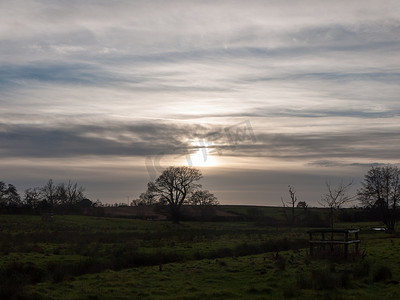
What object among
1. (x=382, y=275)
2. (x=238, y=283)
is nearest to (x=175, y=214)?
(x=238, y=283)

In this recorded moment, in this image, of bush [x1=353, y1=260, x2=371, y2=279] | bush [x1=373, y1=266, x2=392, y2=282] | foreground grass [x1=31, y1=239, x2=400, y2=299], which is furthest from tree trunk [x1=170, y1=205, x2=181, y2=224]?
bush [x1=373, y1=266, x2=392, y2=282]

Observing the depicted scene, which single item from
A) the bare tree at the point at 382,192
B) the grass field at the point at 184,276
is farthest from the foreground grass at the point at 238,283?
the bare tree at the point at 382,192

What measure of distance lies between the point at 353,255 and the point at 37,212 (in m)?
82.8

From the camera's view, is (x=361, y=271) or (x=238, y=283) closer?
(x=238, y=283)

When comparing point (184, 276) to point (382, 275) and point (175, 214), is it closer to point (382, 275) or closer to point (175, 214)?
point (382, 275)

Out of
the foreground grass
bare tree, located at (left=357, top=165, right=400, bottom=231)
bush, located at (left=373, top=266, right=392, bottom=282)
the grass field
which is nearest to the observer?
the foreground grass

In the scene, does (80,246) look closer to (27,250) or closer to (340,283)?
(27,250)

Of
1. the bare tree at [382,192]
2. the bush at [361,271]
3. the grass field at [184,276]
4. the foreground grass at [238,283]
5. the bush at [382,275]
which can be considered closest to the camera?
the foreground grass at [238,283]

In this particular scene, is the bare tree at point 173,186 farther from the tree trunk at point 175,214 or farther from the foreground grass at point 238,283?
the foreground grass at point 238,283

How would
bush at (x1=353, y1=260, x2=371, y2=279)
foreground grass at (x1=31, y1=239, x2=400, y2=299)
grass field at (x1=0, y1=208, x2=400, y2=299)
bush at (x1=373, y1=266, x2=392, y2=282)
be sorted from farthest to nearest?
bush at (x1=353, y1=260, x2=371, y2=279) < bush at (x1=373, y1=266, x2=392, y2=282) < grass field at (x1=0, y1=208, x2=400, y2=299) < foreground grass at (x1=31, y1=239, x2=400, y2=299)

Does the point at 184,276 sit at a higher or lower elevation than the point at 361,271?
lower

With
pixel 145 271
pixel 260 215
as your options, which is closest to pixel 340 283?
pixel 145 271

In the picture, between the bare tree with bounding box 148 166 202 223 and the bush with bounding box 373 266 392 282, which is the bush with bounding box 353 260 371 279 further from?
the bare tree with bounding box 148 166 202 223

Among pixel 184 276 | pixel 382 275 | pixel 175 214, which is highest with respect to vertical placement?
pixel 175 214
